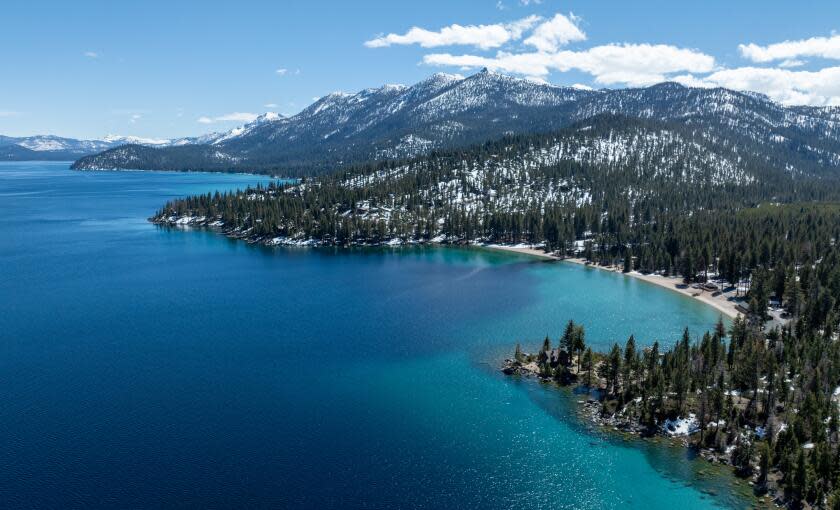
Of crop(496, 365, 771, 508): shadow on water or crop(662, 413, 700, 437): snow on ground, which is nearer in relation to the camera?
crop(496, 365, 771, 508): shadow on water

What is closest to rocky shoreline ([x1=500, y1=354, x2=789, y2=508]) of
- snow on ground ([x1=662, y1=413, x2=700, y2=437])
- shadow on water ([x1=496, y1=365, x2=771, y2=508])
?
snow on ground ([x1=662, y1=413, x2=700, y2=437])

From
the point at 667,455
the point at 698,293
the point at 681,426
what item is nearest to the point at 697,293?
the point at 698,293

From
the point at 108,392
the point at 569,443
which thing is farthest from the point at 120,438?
the point at 569,443

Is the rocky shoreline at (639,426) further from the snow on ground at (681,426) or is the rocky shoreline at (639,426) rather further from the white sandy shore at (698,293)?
the white sandy shore at (698,293)

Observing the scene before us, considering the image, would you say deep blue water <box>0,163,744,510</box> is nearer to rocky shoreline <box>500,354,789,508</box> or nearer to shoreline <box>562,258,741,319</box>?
rocky shoreline <box>500,354,789,508</box>

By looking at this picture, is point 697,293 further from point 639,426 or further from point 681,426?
point 639,426

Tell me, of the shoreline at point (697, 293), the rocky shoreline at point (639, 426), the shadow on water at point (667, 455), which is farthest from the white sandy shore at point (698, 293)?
the shadow on water at point (667, 455)
